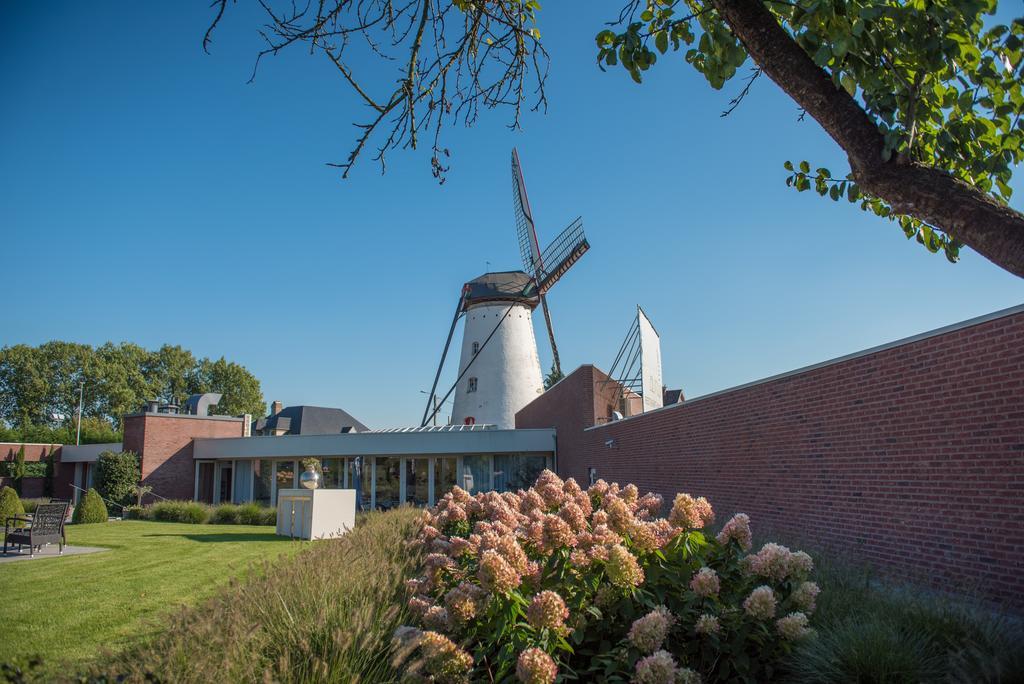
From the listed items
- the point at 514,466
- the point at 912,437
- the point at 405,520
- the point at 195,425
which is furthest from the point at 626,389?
the point at 195,425

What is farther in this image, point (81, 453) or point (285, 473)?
point (81, 453)

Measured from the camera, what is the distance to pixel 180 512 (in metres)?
24.4

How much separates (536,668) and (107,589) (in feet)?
28.7

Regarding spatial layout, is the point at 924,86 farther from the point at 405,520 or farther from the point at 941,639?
the point at 405,520

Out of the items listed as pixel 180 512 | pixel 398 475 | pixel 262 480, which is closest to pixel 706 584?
pixel 398 475

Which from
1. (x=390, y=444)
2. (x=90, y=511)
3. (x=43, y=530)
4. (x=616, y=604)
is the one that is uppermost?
(x=390, y=444)

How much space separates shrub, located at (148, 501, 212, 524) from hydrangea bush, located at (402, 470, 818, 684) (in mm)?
22984

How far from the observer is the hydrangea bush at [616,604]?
3232 millimetres

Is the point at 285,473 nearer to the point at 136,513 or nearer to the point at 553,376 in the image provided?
the point at 136,513

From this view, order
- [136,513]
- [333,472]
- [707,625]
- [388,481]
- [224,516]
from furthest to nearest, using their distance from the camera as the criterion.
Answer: [333,472]
[388,481]
[136,513]
[224,516]
[707,625]

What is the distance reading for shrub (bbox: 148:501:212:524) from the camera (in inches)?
934

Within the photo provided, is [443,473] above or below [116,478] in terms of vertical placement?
below

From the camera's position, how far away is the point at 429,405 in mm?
35625

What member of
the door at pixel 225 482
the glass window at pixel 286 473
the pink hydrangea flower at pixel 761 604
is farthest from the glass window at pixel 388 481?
the pink hydrangea flower at pixel 761 604
